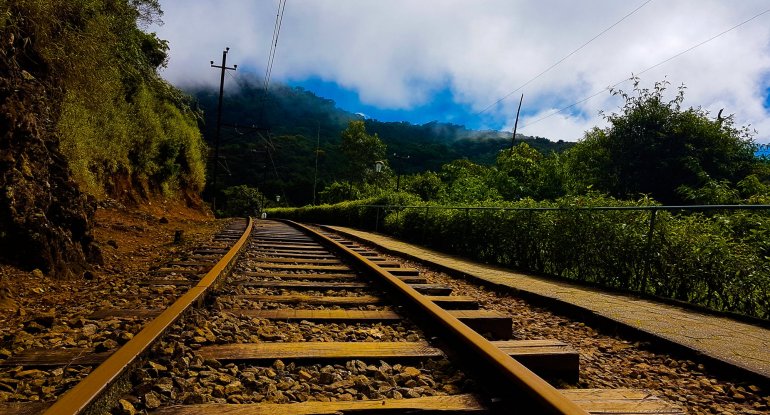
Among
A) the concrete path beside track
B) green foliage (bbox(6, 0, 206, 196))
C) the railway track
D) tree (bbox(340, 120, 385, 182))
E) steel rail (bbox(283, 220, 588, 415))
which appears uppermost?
tree (bbox(340, 120, 385, 182))

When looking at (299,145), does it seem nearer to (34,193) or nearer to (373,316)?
(34,193)

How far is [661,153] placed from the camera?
69.7 feet

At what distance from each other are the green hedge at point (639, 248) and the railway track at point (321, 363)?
9.32 feet

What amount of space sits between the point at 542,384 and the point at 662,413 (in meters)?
0.59

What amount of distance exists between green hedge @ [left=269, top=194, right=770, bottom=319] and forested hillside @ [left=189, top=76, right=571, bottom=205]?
40.1 meters

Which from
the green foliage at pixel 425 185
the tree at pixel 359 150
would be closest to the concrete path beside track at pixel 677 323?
the green foliage at pixel 425 185

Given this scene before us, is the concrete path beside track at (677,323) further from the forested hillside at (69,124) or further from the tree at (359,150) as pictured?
the tree at (359,150)

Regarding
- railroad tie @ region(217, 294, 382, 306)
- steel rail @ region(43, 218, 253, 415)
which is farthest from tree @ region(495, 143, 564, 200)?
steel rail @ region(43, 218, 253, 415)

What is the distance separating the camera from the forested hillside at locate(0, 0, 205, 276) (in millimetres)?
3885

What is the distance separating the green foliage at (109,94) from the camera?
6445mm

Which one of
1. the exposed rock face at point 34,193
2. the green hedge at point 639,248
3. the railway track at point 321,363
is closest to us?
the railway track at point 321,363

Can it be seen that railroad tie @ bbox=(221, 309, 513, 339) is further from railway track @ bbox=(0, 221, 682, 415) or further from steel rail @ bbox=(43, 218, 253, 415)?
steel rail @ bbox=(43, 218, 253, 415)

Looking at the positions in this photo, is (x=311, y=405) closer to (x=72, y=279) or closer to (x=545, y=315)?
(x=545, y=315)

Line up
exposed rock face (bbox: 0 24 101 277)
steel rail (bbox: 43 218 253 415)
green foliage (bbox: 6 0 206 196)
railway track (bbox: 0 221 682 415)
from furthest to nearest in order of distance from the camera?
green foliage (bbox: 6 0 206 196) → exposed rock face (bbox: 0 24 101 277) → railway track (bbox: 0 221 682 415) → steel rail (bbox: 43 218 253 415)
